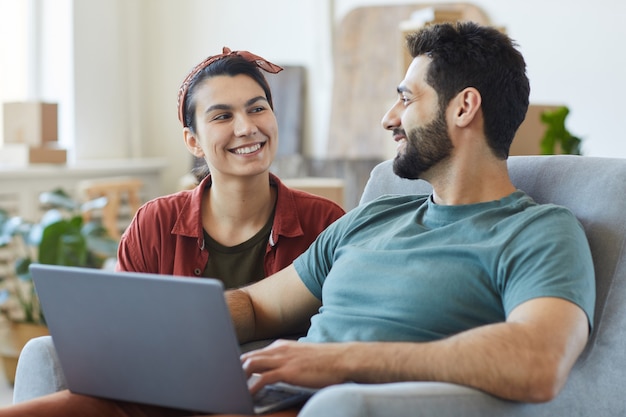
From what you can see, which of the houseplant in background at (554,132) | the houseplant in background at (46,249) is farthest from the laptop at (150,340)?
the houseplant in background at (46,249)

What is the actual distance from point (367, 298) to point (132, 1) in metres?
4.65

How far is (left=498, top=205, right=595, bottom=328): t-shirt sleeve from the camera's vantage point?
5.28ft

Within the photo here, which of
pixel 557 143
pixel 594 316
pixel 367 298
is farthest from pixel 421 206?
pixel 557 143

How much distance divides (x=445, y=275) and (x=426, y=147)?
0.30 metres

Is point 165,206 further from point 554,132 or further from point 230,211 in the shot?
point 554,132

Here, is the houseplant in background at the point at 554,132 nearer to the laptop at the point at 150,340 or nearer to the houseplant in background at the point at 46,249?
the houseplant in background at the point at 46,249

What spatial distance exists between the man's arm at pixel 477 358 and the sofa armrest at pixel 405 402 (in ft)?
0.10

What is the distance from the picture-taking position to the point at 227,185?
2342mm

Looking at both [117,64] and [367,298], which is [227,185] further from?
[117,64]

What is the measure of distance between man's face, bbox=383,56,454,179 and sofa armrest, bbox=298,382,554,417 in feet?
1.83

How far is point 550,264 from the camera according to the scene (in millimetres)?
1637

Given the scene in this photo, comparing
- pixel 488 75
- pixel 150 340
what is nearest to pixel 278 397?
pixel 150 340

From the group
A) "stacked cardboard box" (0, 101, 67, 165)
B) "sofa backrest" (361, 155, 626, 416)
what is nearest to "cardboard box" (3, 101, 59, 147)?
"stacked cardboard box" (0, 101, 67, 165)

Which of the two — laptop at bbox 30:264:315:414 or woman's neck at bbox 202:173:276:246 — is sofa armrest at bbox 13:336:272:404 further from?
woman's neck at bbox 202:173:276:246
